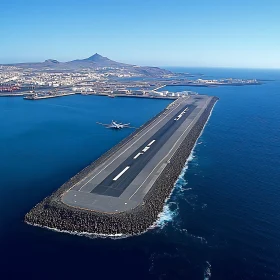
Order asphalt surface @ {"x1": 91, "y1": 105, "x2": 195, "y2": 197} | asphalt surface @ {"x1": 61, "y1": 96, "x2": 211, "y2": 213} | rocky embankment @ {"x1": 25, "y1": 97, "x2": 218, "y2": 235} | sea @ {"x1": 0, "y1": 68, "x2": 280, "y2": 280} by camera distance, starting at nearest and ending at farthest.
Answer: sea @ {"x1": 0, "y1": 68, "x2": 280, "y2": 280}
rocky embankment @ {"x1": 25, "y1": 97, "x2": 218, "y2": 235}
asphalt surface @ {"x1": 61, "y1": 96, "x2": 211, "y2": 213}
asphalt surface @ {"x1": 91, "y1": 105, "x2": 195, "y2": 197}

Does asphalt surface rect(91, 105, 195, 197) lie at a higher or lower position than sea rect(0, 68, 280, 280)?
higher

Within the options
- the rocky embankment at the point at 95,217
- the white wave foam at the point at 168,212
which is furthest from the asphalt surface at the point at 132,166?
the white wave foam at the point at 168,212

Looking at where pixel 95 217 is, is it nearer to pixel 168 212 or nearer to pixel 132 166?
pixel 168 212

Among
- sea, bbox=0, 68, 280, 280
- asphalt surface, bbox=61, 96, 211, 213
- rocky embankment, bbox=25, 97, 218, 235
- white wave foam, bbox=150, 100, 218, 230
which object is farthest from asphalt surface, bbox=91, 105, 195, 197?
sea, bbox=0, 68, 280, 280

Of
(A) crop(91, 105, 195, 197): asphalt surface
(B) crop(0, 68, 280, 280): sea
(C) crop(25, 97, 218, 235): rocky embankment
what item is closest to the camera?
(B) crop(0, 68, 280, 280): sea

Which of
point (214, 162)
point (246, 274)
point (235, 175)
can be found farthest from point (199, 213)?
point (214, 162)

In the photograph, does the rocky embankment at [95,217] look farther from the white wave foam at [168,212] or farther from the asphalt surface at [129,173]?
the asphalt surface at [129,173]

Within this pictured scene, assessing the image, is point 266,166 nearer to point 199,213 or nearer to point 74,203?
point 199,213

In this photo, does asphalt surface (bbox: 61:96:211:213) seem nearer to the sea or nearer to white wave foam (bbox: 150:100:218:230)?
white wave foam (bbox: 150:100:218:230)
